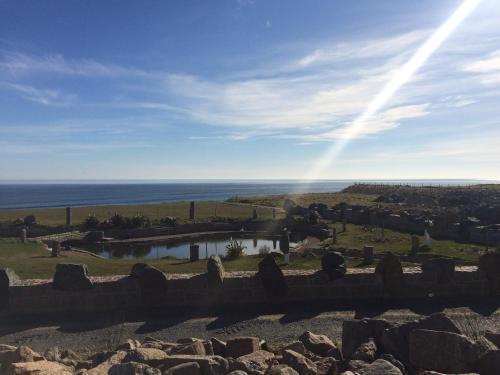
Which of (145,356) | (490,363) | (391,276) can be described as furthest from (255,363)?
(391,276)

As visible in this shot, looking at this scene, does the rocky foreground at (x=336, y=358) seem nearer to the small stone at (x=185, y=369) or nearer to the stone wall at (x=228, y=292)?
the small stone at (x=185, y=369)

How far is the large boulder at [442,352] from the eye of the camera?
5.61 metres

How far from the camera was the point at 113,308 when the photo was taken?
36.5 ft

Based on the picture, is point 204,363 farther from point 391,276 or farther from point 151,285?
point 391,276

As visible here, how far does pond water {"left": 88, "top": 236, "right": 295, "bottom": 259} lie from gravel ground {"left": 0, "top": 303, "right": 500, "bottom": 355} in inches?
536

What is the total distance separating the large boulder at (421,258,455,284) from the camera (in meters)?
11.6

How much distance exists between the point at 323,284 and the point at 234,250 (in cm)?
946

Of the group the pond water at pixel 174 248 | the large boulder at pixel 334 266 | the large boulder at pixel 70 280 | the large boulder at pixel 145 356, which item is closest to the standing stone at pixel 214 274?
the large boulder at pixel 334 266

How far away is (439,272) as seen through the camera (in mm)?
11609

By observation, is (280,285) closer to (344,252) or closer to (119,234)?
(344,252)

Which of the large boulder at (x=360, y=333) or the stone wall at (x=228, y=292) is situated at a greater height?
the large boulder at (x=360, y=333)

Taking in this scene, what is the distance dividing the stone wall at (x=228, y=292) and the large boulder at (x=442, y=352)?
5.60 m

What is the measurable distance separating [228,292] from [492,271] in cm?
687

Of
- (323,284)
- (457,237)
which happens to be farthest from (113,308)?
(457,237)
